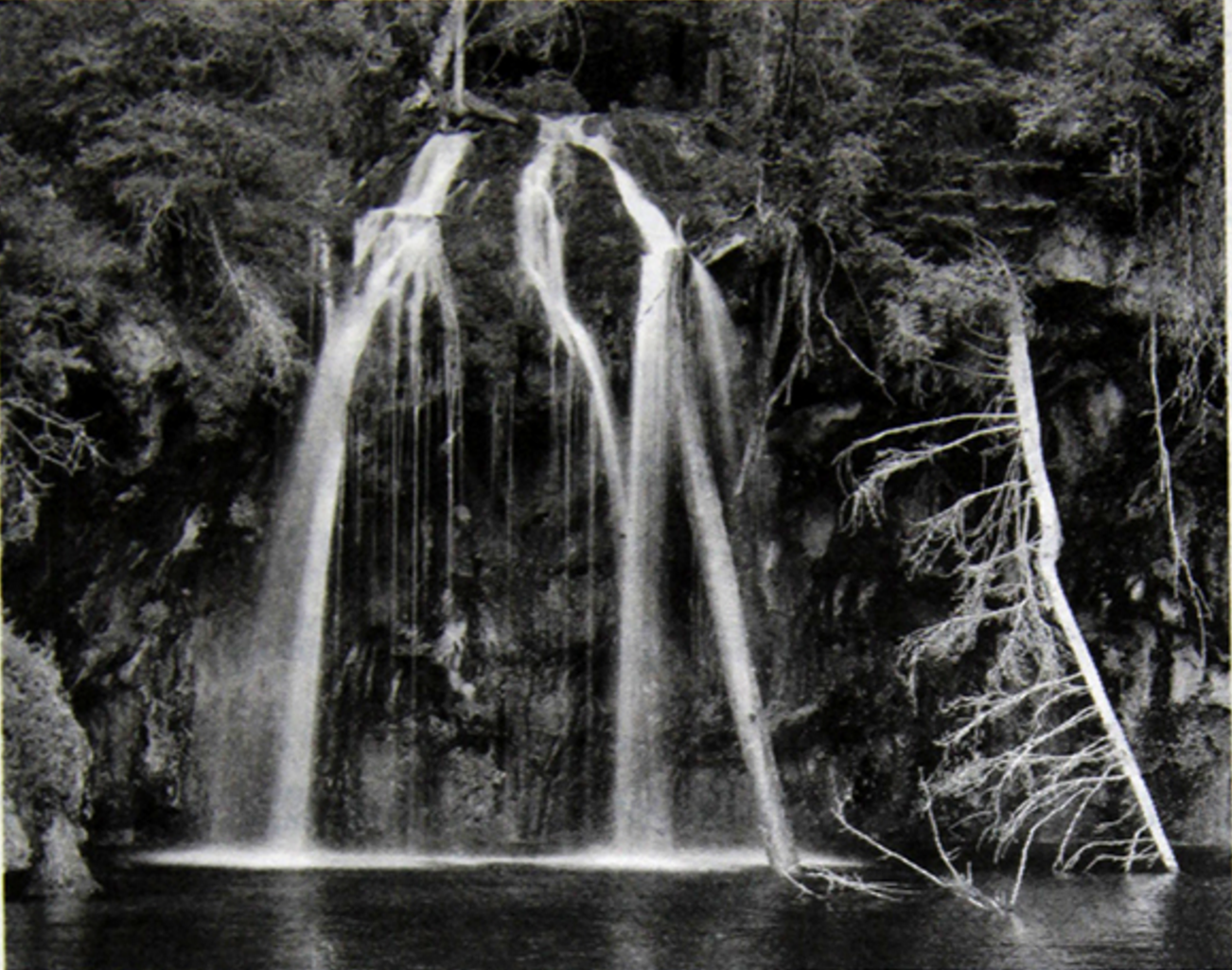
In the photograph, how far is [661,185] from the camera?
13.0 metres

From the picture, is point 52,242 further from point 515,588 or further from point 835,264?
point 835,264

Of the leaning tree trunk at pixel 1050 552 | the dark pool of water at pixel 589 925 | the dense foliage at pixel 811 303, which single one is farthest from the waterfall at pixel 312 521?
the leaning tree trunk at pixel 1050 552

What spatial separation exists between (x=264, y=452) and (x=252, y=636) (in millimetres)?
1377

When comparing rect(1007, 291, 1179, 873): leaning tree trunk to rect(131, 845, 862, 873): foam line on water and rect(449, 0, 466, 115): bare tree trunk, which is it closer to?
rect(131, 845, 862, 873): foam line on water

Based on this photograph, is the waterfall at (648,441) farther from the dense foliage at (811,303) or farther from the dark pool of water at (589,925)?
the dark pool of water at (589,925)

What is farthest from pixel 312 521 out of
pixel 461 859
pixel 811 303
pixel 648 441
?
pixel 811 303

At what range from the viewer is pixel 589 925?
27.8 feet

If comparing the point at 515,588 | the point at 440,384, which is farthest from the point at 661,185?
the point at 515,588

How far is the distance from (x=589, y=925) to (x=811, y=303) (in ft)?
17.3

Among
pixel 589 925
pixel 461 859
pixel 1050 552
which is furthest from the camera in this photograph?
pixel 461 859

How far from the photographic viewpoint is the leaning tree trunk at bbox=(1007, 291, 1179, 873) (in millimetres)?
10125

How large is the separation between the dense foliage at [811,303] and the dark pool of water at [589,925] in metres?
2.40

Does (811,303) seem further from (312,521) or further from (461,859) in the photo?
(461,859)

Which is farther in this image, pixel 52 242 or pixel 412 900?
pixel 52 242
